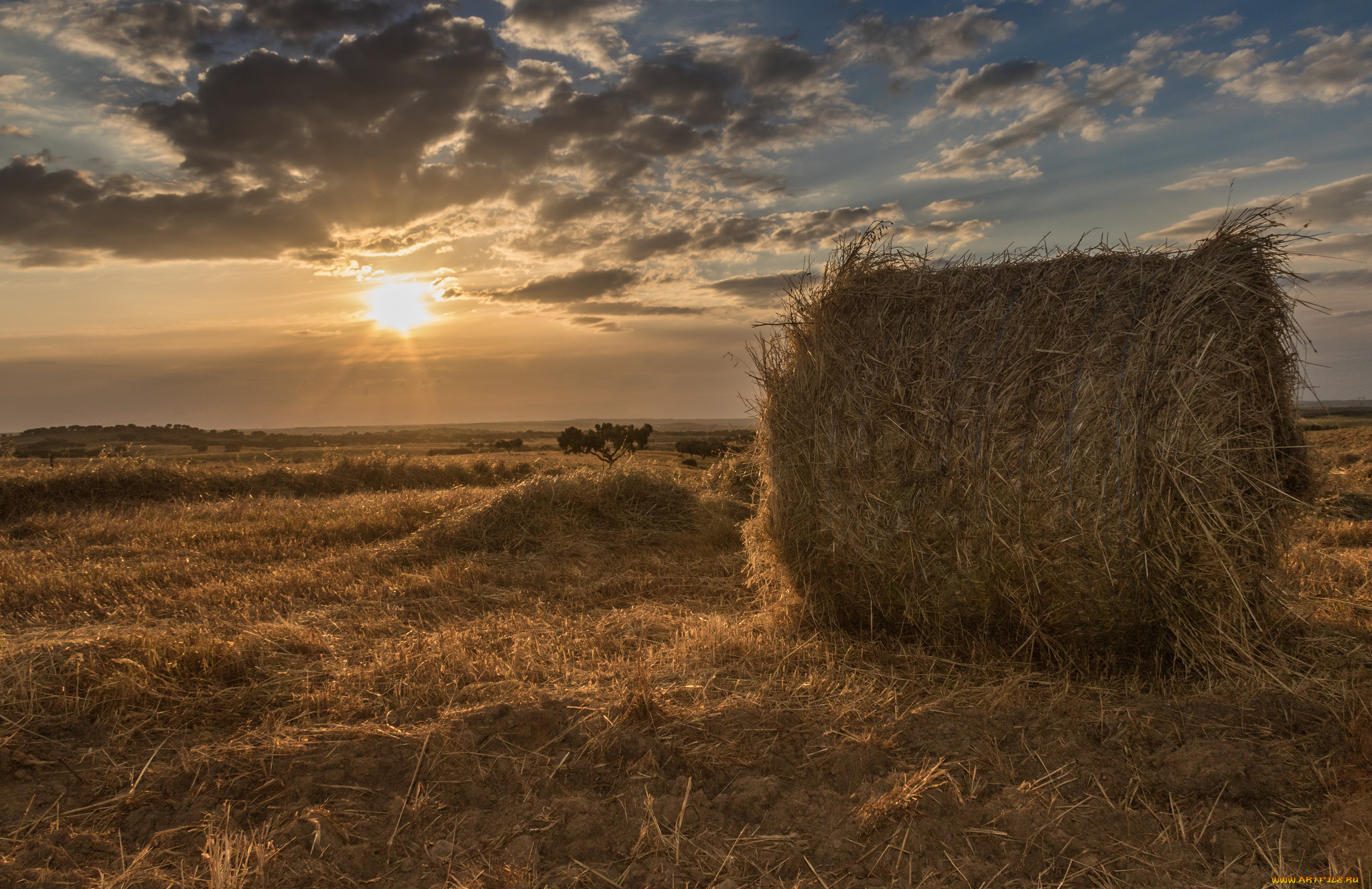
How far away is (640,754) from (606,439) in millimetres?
16576

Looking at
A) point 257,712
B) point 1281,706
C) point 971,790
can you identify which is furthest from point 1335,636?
point 257,712

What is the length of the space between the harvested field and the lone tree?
1293 centimetres

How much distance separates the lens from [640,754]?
12.7 feet

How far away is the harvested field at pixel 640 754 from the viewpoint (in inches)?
121

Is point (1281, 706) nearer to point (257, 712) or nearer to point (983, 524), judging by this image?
point (983, 524)

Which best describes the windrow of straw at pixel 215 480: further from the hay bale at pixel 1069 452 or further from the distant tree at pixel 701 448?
the hay bale at pixel 1069 452

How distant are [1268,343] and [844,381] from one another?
2799 mm

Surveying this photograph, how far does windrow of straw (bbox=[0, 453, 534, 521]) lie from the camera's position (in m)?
13.0

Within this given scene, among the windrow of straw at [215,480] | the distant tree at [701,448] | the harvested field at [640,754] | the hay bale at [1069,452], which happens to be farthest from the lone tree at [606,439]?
the hay bale at [1069,452]

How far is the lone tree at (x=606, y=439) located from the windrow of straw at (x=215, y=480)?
1825mm

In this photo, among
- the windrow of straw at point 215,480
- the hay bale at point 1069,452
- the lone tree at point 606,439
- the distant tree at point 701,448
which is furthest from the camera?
the distant tree at point 701,448

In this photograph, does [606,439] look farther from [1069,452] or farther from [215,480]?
[1069,452]

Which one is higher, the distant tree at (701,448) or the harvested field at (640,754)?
the distant tree at (701,448)

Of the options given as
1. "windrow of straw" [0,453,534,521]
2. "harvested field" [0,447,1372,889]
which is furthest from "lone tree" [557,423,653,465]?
"harvested field" [0,447,1372,889]
